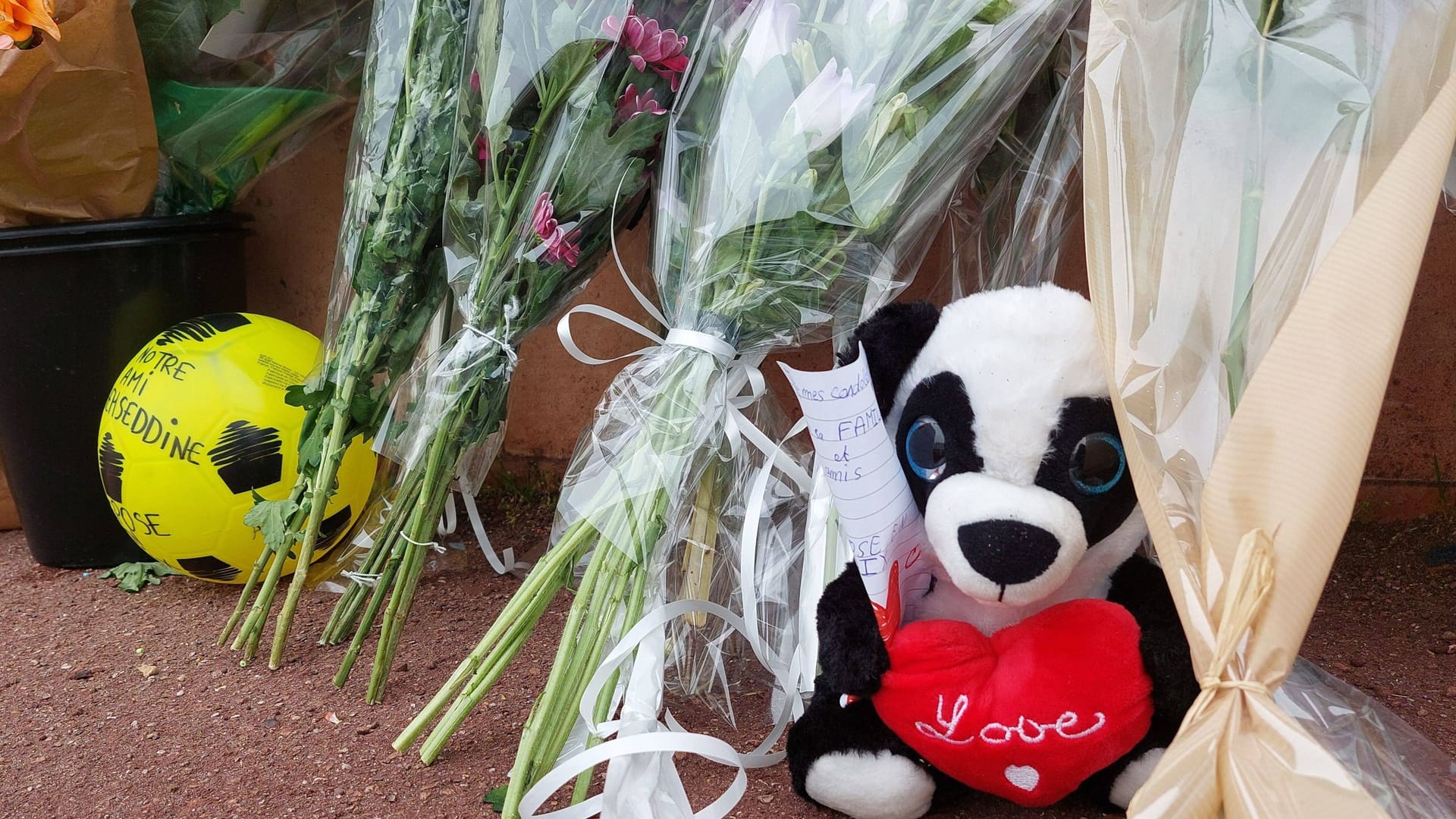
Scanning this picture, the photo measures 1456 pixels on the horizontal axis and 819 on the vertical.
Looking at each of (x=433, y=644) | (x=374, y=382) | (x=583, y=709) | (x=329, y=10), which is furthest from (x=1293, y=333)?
(x=329, y=10)

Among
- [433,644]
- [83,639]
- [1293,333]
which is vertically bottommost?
[83,639]

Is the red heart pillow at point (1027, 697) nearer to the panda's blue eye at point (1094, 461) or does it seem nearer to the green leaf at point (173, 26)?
the panda's blue eye at point (1094, 461)

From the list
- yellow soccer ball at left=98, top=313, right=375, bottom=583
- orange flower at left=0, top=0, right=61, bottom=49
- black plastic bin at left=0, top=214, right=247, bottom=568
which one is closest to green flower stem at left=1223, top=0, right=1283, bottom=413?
yellow soccer ball at left=98, top=313, right=375, bottom=583

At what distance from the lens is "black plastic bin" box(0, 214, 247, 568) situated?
86.1 inches

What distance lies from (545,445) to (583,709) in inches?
51.1

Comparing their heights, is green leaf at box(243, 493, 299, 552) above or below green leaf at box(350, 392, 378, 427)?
below

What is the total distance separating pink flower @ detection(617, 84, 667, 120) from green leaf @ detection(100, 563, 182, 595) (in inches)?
55.8

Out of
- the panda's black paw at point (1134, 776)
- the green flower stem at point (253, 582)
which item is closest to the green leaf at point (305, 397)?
the green flower stem at point (253, 582)

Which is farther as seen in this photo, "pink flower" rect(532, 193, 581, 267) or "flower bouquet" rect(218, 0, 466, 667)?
"flower bouquet" rect(218, 0, 466, 667)

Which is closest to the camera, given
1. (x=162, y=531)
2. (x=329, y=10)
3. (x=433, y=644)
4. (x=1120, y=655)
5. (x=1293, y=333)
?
(x=1293, y=333)

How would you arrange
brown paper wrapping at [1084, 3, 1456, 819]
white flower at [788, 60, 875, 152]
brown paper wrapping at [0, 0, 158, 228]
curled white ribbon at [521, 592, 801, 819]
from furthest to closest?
brown paper wrapping at [0, 0, 158, 228] < white flower at [788, 60, 875, 152] < curled white ribbon at [521, 592, 801, 819] < brown paper wrapping at [1084, 3, 1456, 819]

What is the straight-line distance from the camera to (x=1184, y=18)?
1122 mm

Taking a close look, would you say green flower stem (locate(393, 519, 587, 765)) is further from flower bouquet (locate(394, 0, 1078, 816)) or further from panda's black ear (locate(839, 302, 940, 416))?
panda's black ear (locate(839, 302, 940, 416))

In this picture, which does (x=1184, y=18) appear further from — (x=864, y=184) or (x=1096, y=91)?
(x=864, y=184)
